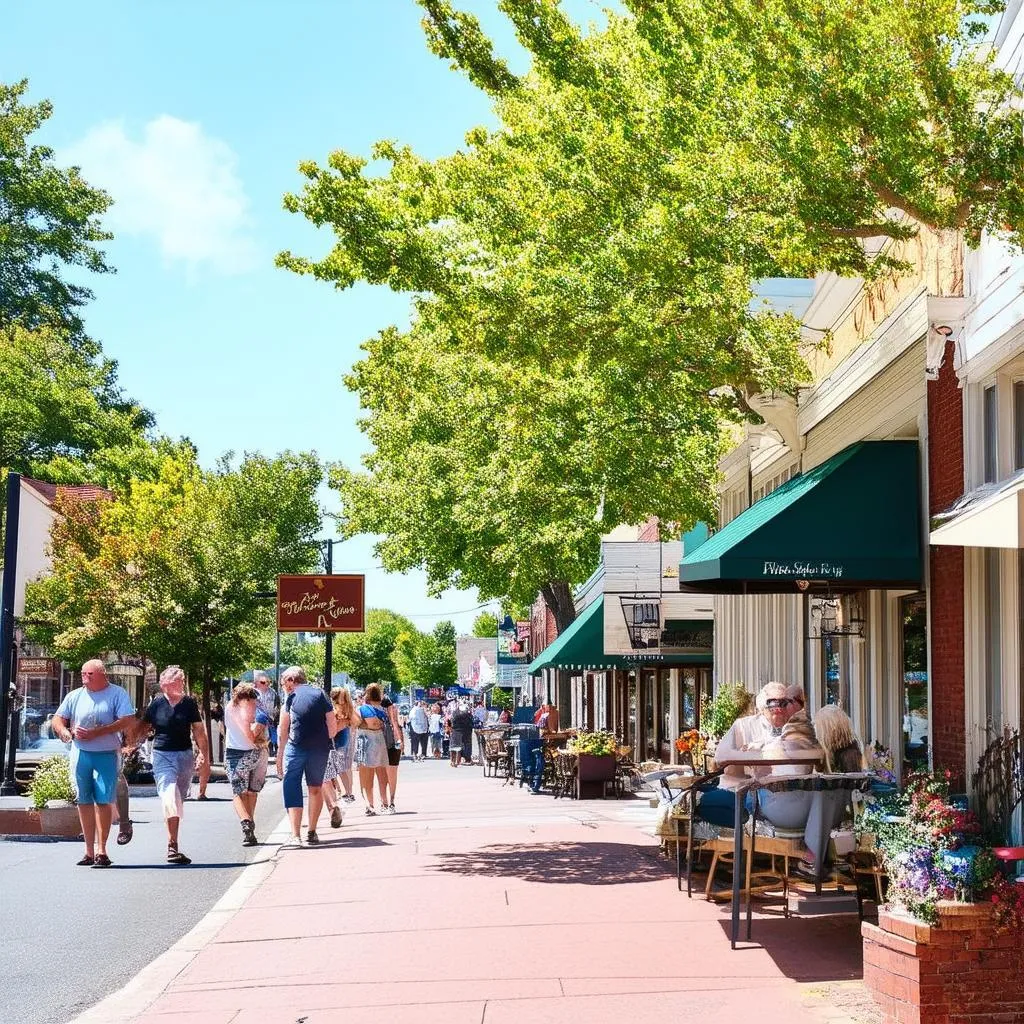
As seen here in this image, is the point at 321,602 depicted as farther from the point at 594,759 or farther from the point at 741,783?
the point at 741,783

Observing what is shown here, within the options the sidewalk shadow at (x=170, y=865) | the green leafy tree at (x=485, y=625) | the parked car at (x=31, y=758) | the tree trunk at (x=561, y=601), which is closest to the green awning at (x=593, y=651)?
the parked car at (x=31, y=758)

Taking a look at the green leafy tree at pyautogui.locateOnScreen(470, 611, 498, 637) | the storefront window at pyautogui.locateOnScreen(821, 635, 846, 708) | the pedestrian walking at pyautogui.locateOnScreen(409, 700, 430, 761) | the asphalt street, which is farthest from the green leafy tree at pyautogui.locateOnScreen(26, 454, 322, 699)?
the green leafy tree at pyautogui.locateOnScreen(470, 611, 498, 637)

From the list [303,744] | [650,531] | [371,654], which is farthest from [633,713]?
[371,654]

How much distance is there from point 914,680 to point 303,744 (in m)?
6.23

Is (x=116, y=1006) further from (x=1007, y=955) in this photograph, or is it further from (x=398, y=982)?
(x=1007, y=955)

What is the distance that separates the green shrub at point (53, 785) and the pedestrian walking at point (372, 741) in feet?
12.3

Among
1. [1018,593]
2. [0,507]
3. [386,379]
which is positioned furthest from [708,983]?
[0,507]

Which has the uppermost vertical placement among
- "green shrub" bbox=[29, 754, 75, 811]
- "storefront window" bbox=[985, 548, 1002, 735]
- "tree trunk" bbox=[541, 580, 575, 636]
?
"tree trunk" bbox=[541, 580, 575, 636]

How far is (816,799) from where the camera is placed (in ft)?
29.7

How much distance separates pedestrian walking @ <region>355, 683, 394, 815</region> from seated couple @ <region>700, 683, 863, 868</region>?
865cm

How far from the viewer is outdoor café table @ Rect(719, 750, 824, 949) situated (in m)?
8.65

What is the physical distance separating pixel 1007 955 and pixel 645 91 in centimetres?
575

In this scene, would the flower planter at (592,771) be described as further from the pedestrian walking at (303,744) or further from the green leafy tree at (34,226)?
the green leafy tree at (34,226)

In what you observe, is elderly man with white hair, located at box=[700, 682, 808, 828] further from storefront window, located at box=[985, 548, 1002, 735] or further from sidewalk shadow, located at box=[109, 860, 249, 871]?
sidewalk shadow, located at box=[109, 860, 249, 871]
